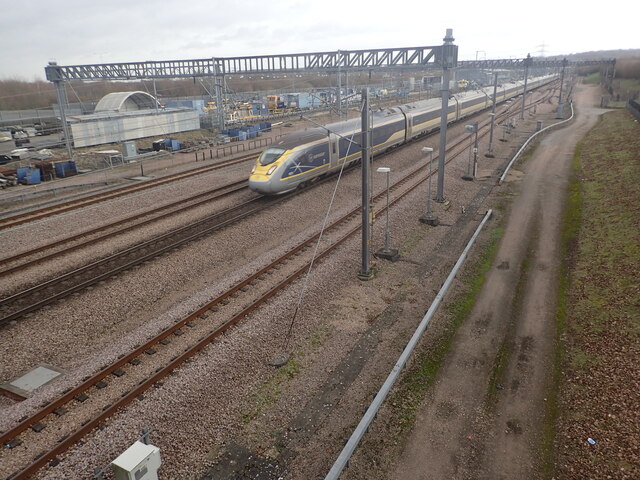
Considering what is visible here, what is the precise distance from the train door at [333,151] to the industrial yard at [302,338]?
258 millimetres

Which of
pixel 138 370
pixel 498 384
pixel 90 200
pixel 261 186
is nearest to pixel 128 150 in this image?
pixel 90 200

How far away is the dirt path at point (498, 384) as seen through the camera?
818 centimetres

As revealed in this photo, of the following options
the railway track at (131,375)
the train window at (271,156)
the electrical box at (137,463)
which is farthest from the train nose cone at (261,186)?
the electrical box at (137,463)

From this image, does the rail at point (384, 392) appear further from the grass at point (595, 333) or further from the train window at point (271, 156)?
the train window at point (271, 156)

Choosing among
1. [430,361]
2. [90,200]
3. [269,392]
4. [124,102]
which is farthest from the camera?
[124,102]

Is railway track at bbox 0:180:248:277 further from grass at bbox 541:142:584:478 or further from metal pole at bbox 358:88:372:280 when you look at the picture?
grass at bbox 541:142:584:478

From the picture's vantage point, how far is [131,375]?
34.4 ft

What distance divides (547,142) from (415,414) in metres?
40.3

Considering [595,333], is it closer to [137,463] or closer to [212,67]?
[137,463]

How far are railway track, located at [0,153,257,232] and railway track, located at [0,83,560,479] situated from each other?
13.9 m

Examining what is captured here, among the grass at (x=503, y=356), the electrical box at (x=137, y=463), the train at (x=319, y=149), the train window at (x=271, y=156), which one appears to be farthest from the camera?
the train window at (x=271, y=156)

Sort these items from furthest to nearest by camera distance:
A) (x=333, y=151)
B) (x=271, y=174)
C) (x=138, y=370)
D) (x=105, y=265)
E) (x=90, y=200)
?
(x=333, y=151) → (x=90, y=200) → (x=271, y=174) → (x=105, y=265) → (x=138, y=370)

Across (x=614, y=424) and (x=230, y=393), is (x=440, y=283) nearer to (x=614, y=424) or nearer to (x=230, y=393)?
(x=614, y=424)

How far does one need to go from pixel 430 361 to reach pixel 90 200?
2209 cm
